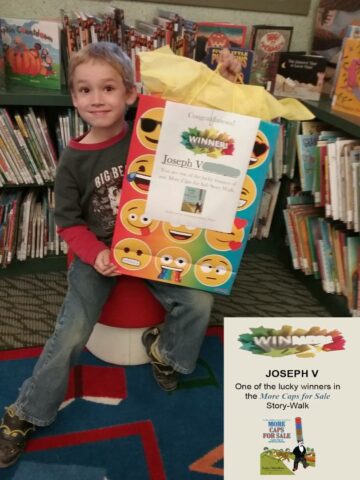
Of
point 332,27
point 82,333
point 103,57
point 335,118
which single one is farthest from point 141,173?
point 332,27

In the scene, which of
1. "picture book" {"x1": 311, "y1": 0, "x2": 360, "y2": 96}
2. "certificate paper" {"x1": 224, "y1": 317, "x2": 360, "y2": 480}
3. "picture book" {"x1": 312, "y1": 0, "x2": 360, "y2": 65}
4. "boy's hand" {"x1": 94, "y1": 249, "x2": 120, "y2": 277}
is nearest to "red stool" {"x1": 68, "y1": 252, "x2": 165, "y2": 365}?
"boy's hand" {"x1": 94, "y1": 249, "x2": 120, "y2": 277}

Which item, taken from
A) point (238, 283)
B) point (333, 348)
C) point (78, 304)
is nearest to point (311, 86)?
point (238, 283)

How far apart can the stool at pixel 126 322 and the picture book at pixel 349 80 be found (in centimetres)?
96

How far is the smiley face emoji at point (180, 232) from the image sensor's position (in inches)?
42.1

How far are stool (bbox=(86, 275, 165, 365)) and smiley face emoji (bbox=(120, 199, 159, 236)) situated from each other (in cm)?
23

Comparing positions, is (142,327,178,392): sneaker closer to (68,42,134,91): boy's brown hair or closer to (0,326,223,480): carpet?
(0,326,223,480): carpet

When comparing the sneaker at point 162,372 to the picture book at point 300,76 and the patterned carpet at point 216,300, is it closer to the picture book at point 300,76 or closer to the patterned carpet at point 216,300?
the patterned carpet at point 216,300

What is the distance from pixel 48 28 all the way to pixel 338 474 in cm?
154

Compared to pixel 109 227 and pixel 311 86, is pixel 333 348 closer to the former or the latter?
pixel 109 227

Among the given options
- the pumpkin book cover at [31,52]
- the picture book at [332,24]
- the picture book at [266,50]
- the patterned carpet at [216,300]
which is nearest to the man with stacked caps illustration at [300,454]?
the patterned carpet at [216,300]

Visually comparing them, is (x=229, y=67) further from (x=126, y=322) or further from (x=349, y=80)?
(x=126, y=322)

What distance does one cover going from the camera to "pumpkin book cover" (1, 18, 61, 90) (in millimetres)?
1518

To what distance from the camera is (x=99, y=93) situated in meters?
1.12

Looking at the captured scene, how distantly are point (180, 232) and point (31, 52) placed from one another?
0.96 m
